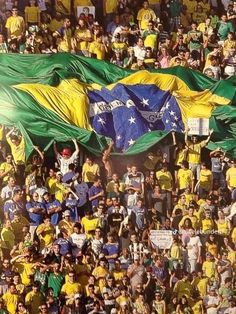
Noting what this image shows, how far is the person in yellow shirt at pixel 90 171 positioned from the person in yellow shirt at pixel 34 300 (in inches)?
62.9

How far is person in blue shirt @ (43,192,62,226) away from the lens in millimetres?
14391

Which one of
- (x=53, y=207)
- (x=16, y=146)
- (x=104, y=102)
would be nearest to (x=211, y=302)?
(x=53, y=207)

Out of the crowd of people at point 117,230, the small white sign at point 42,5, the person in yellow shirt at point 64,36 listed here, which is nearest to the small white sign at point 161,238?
the crowd of people at point 117,230

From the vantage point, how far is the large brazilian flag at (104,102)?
1448cm

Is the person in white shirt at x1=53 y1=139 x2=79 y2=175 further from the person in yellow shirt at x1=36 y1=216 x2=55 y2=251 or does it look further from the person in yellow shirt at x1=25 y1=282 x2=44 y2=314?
the person in yellow shirt at x1=25 y1=282 x2=44 y2=314

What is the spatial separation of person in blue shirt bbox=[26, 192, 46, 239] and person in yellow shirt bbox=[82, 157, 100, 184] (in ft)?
2.32

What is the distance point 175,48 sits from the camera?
50.6 feet

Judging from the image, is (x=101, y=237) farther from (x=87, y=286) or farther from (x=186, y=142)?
(x=186, y=142)

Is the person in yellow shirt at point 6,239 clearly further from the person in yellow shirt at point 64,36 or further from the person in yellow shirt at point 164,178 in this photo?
the person in yellow shirt at point 64,36

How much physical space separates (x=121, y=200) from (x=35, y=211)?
121 centimetres

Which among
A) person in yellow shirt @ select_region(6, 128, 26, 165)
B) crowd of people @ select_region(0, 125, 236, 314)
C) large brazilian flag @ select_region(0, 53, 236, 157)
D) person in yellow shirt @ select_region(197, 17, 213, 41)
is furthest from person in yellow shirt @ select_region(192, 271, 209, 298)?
person in yellow shirt @ select_region(197, 17, 213, 41)

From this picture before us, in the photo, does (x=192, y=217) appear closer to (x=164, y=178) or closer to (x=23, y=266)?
(x=164, y=178)

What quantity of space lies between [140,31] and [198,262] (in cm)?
337

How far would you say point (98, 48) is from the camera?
15055 mm
